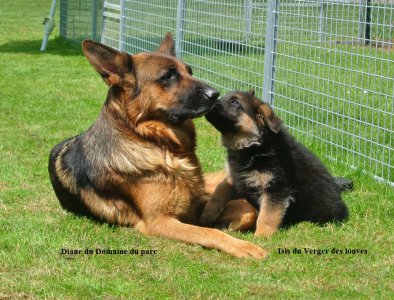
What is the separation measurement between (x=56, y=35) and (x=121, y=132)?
1427cm

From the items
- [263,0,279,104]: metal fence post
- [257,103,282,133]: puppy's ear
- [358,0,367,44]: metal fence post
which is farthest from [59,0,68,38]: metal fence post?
[257,103,282,133]: puppy's ear

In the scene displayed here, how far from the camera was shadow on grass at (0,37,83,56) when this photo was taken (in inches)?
629

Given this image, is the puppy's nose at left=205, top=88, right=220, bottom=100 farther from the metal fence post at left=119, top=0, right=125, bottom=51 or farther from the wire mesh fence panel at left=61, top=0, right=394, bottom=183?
the metal fence post at left=119, top=0, right=125, bottom=51

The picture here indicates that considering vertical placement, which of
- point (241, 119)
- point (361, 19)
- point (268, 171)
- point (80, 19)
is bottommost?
point (268, 171)

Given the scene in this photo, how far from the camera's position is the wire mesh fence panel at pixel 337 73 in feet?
21.7

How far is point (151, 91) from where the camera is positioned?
5012 millimetres

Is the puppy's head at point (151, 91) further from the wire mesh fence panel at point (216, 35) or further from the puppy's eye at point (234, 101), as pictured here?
the wire mesh fence panel at point (216, 35)

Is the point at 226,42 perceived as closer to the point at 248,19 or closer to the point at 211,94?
the point at 248,19

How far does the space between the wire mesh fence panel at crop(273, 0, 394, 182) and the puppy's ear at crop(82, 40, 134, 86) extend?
2.49 metres

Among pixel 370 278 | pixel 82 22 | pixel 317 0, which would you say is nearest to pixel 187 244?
pixel 370 278

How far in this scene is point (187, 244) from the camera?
190 inches

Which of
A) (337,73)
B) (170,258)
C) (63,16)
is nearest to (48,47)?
(63,16)

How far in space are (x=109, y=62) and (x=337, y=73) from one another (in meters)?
3.62

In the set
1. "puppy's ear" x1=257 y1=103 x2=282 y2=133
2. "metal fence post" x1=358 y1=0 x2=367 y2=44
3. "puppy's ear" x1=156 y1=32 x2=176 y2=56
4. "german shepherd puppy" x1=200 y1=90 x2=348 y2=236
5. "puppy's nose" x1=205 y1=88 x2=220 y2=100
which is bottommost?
"german shepherd puppy" x1=200 y1=90 x2=348 y2=236
